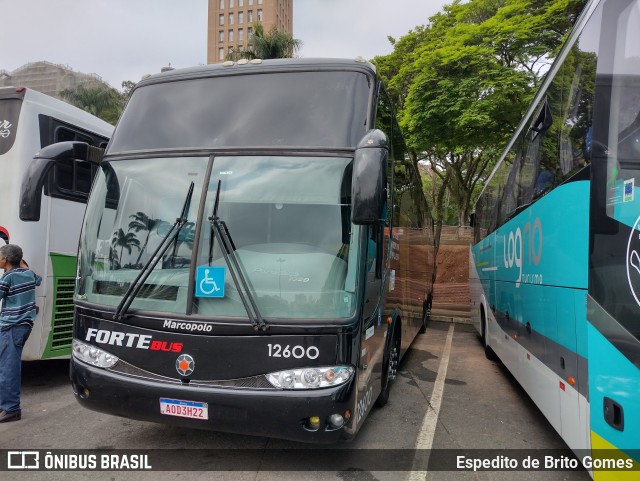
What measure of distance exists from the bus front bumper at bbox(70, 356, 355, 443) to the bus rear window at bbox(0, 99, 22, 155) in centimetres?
386

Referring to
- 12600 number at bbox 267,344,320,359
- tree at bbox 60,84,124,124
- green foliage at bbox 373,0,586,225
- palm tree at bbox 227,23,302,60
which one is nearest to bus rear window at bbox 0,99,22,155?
12600 number at bbox 267,344,320,359

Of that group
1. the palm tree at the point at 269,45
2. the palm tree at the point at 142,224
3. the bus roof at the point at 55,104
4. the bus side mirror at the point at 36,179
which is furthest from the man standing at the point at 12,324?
the palm tree at the point at 269,45

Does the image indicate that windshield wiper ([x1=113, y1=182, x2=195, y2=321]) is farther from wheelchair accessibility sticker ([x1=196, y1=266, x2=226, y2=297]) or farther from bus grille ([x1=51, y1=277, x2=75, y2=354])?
bus grille ([x1=51, y1=277, x2=75, y2=354])

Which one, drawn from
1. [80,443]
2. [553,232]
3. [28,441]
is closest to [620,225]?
[553,232]

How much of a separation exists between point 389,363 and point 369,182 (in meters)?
2.81

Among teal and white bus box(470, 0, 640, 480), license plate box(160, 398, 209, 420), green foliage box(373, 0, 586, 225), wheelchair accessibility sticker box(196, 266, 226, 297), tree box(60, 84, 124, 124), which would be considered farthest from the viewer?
tree box(60, 84, 124, 124)

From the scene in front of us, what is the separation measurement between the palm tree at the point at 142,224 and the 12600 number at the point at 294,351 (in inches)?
53.7

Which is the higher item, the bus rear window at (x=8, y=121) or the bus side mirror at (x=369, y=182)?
the bus rear window at (x=8, y=121)

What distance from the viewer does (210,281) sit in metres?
3.38

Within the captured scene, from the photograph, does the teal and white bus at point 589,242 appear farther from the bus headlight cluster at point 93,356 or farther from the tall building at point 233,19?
the tall building at point 233,19

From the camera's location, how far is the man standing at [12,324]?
4.62m

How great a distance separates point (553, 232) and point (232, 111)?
2983mm

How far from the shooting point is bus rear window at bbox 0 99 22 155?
5523 millimetres

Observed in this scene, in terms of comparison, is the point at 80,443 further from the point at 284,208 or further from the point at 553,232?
the point at 553,232
